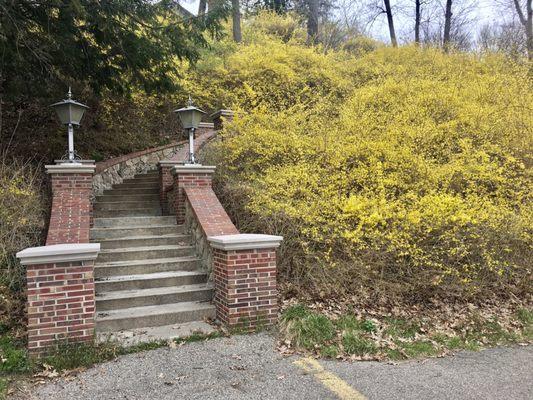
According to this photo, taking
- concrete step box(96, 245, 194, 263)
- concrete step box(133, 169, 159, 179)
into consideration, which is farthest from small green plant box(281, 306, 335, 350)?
concrete step box(133, 169, 159, 179)

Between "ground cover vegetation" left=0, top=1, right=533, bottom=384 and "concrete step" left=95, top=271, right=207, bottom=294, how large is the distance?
0.94 metres

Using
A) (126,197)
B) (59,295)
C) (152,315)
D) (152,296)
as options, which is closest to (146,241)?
(152,296)

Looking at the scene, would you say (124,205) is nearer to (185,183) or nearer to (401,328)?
(185,183)

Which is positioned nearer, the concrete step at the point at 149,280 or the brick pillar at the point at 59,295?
the brick pillar at the point at 59,295

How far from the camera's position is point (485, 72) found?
1370 cm

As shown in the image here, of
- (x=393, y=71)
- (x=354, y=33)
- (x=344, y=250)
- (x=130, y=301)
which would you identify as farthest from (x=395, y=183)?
(x=354, y=33)

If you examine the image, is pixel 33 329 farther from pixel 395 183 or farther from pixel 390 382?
pixel 395 183

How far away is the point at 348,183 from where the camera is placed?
7188mm

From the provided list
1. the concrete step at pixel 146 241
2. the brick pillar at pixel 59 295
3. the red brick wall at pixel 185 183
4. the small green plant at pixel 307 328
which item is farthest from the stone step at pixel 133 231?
the small green plant at pixel 307 328

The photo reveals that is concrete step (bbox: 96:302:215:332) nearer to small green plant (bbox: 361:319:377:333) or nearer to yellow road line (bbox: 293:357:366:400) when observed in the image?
yellow road line (bbox: 293:357:366:400)

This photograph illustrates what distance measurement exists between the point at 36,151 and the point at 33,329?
6.74 m

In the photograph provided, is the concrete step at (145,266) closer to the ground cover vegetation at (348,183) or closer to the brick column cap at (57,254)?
the ground cover vegetation at (348,183)

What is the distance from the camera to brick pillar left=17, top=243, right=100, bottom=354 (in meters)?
4.21

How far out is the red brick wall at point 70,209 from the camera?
5.65 metres
